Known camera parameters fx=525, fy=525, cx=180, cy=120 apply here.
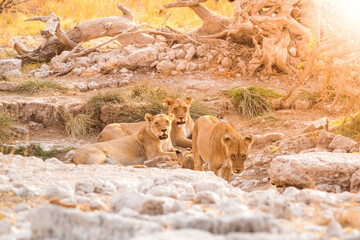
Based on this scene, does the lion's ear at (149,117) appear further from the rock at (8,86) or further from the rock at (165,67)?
the rock at (165,67)

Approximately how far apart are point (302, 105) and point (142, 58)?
14.9 feet

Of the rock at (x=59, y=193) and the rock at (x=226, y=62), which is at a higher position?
the rock at (x=59, y=193)

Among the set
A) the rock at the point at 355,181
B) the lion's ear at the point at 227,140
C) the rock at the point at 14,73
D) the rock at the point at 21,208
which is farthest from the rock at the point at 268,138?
the rock at the point at 14,73

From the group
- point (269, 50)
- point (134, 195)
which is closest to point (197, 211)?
point (134, 195)

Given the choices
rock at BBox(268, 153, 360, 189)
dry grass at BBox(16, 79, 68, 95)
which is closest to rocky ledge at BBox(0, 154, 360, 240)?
rock at BBox(268, 153, 360, 189)

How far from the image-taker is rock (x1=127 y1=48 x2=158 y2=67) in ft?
44.4

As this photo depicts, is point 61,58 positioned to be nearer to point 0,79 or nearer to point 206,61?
point 0,79

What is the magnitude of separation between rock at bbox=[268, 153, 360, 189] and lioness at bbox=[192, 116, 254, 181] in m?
0.51

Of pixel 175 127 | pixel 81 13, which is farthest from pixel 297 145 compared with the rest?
pixel 81 13

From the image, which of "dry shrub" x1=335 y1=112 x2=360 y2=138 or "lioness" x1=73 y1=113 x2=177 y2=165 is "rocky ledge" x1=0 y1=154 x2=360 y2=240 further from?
"dry shrub" x1=335 y1=112 x2=360 y2=138

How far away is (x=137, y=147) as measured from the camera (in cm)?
923

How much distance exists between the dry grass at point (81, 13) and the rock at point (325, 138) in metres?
10.4

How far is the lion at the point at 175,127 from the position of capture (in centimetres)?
946

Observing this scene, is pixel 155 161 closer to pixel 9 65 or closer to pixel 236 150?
pixel 236 150
